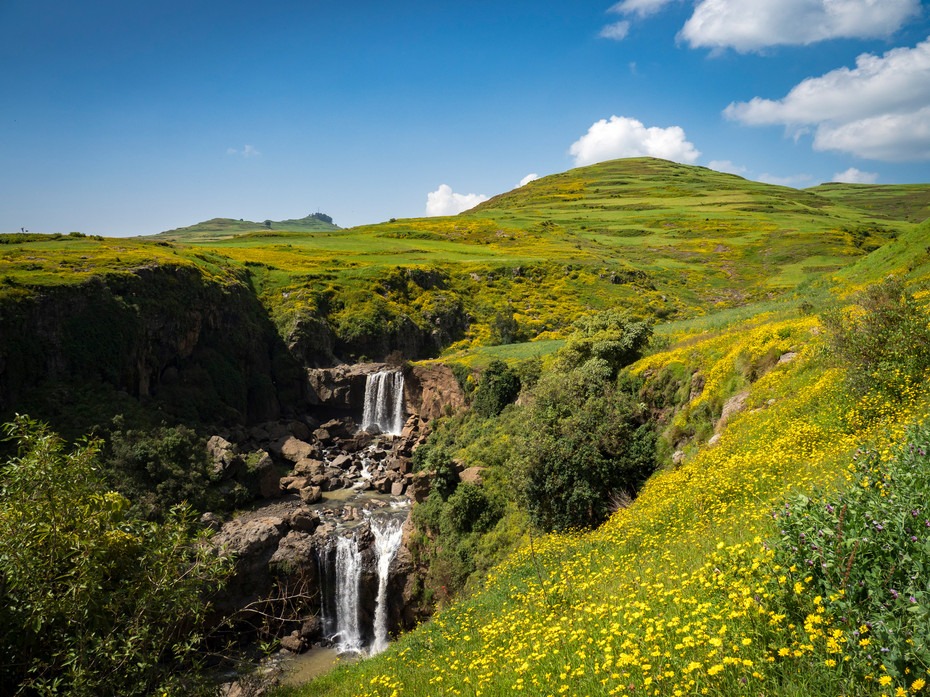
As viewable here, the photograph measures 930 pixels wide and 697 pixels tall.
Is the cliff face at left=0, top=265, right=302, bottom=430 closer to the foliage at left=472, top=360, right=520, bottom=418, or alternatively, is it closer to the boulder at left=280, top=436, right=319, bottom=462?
the boulder at left=280, top=436, right=319, bottom=462

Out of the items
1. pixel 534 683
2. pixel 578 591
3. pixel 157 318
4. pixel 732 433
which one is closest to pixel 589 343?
pixel 732 433

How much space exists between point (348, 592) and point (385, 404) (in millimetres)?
24286

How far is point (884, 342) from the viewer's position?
10609mm

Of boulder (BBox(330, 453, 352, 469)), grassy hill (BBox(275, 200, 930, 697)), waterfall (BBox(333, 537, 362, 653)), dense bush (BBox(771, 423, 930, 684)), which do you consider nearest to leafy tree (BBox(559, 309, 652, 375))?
grassy hill (BBox(275, 200, 930, 697))

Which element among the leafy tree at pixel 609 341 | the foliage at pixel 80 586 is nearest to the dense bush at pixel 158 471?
the foliage at pixel 80 586

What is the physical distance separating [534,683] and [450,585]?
1849cm

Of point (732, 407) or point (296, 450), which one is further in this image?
point (296, 450)

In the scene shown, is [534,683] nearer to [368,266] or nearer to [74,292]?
[74,292]

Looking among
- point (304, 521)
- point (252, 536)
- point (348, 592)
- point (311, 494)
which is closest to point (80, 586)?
point (252, 536)

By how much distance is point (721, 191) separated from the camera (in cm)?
14762

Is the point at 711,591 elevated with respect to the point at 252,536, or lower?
elevated

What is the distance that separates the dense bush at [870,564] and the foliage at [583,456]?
13.8 meters

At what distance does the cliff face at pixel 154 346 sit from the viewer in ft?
113

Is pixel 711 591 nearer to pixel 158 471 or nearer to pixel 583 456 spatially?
pixel 583 456
